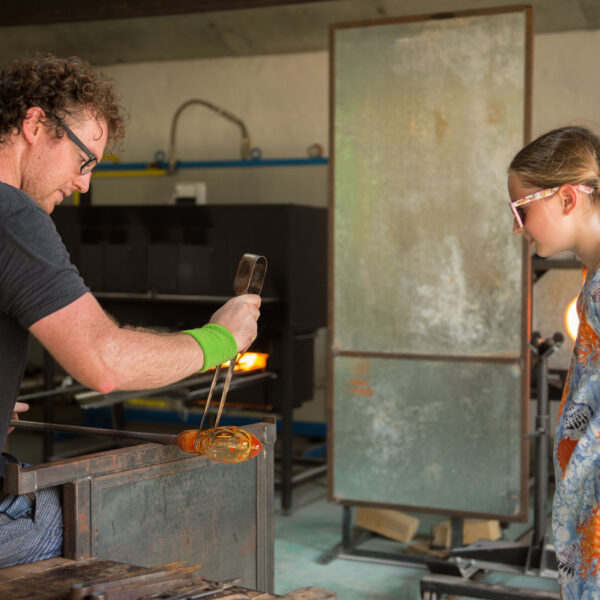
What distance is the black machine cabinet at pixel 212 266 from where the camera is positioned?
4.91 m

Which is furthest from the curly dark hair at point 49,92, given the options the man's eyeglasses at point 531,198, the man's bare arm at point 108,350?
the man's eyeglasses at point 531,198

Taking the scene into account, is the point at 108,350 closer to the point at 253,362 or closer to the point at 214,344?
the point at 214,344

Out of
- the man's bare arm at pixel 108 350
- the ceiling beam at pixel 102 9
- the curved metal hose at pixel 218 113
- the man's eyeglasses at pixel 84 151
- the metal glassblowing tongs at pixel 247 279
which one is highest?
the ceiling beam at pixel 102 9

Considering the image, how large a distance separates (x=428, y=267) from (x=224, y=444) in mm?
2058

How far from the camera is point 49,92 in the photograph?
5.49 feet

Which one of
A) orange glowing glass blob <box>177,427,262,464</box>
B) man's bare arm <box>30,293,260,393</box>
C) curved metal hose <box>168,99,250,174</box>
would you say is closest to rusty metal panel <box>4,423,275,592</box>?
orange glowing glass blob <box>177,427,262,464</box>

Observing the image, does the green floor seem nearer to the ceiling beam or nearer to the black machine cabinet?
the black machine cabinet

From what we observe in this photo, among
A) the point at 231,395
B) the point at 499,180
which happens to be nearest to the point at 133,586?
the point at 499,180

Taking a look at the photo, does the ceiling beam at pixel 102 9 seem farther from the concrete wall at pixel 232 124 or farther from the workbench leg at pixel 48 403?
the concrete wall at pixel 232 124

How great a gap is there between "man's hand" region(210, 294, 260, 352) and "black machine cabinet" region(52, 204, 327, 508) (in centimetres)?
302

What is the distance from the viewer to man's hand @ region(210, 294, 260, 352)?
1746 mm

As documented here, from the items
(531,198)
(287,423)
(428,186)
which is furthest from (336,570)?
(531,198)

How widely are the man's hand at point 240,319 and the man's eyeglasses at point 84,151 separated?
377mm

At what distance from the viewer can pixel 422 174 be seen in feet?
12.3
